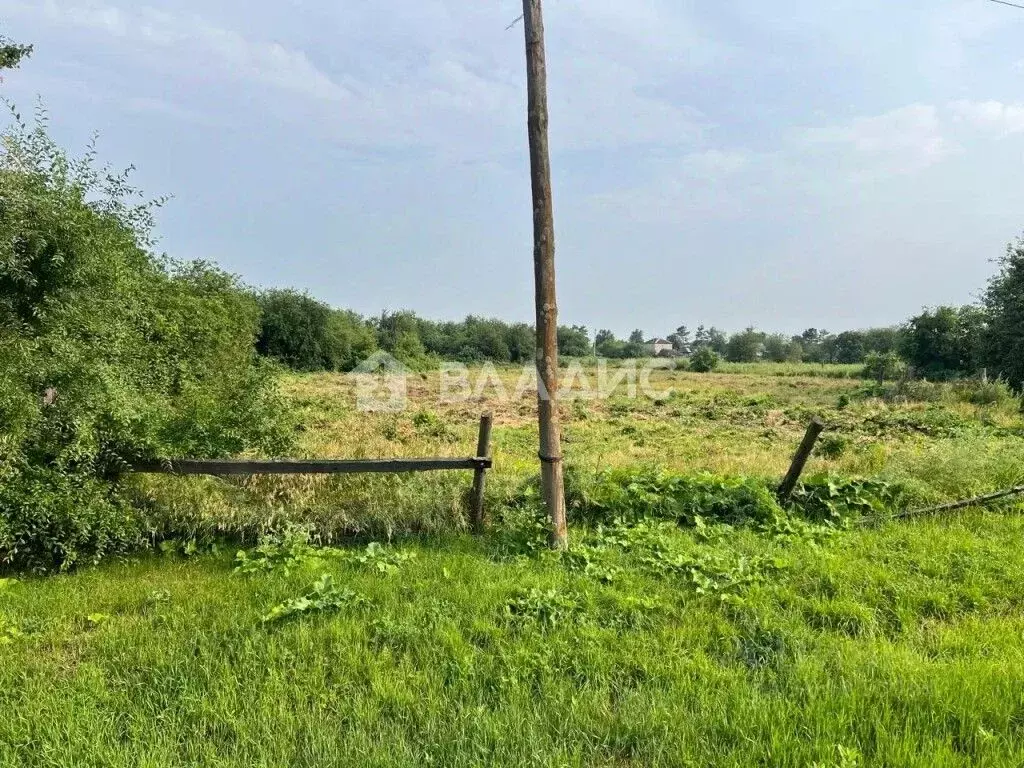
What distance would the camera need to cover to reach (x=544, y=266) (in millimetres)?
4598

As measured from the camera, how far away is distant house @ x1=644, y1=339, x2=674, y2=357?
6330cm

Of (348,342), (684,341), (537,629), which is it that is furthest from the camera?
(684,341)

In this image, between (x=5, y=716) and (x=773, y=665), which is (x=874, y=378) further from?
(x=5, y=716)

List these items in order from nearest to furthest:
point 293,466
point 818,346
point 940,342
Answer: point 293,466 → point 940,342 → point 818,346

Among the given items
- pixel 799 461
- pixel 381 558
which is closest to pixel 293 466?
pixel 381 558

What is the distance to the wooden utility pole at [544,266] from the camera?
14.7 feet

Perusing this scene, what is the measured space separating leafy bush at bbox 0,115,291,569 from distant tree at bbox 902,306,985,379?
32797 mm

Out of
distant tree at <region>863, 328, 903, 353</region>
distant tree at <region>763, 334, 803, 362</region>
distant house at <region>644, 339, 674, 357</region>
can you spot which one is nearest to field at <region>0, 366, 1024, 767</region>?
distant house at <region>644, 339, 674, 357</region>

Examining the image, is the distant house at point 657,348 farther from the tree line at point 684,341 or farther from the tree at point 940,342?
the tree at point 940,342

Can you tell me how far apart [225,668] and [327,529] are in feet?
6.86

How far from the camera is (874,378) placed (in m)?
37.4

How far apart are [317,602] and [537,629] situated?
4.75ft

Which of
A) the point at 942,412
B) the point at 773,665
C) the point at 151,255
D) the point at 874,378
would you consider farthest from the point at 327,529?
the point at 874,378

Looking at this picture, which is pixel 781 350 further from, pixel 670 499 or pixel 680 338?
pixel 670 499
